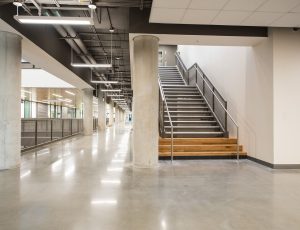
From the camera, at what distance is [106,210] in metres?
3.17

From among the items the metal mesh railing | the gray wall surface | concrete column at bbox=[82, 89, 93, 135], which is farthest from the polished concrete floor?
the gray wall surface

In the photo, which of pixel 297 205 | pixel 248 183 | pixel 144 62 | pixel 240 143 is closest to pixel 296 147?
pixel 240 143

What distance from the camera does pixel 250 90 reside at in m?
6.81

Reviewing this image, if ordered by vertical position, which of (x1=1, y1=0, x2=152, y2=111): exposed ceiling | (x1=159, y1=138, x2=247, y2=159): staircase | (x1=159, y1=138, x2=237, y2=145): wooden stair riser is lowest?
(x1=159, y1=138, x2=247, y2=159): staircase

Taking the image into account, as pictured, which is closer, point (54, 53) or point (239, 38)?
point (239, 38)

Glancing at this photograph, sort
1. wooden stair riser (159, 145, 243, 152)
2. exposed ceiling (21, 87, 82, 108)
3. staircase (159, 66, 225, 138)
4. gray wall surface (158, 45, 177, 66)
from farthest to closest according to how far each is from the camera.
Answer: gray wall surface (158, 45, 177, 66)
exposed ceiling (21, 87, 82, 108)
staircase (159, 66, 225, 138)
wooden stair riser (159, 145, 243, 152)

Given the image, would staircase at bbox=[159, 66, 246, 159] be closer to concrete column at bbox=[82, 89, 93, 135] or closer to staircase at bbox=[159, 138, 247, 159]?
staircase at bbox=[159, 138, 247, 159]

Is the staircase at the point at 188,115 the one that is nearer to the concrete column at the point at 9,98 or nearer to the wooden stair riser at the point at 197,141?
the wooden stair riser at the point at 197,141

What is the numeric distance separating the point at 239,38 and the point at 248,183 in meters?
3.55

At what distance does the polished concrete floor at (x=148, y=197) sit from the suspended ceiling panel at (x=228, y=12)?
3.27 m

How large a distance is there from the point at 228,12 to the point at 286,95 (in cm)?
249

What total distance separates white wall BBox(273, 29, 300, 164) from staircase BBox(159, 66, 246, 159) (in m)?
1.26

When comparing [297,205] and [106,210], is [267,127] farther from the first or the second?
[106,210]

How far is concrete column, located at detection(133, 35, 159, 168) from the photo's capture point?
19.4ft
